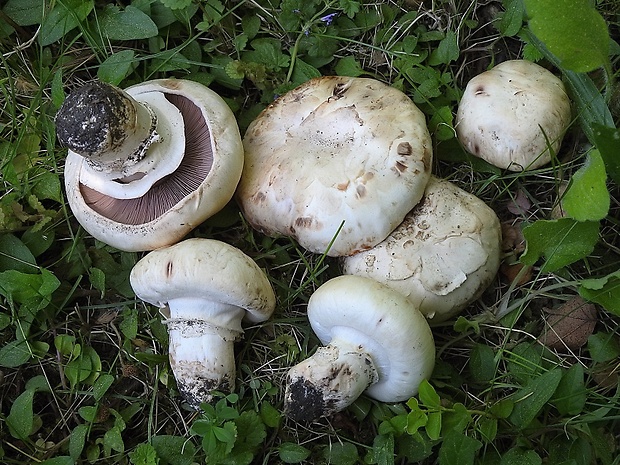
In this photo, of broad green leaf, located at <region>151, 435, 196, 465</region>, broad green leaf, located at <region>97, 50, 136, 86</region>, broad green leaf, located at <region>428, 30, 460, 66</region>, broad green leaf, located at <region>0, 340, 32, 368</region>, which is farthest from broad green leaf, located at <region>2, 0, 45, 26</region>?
broad green leaf, located at <region>151, 435, 196, 465</region>

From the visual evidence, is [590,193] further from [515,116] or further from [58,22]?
[58,22]

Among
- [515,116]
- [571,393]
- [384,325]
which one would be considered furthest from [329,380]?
[515,116]

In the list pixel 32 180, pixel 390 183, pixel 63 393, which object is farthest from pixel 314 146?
pixel 63 393

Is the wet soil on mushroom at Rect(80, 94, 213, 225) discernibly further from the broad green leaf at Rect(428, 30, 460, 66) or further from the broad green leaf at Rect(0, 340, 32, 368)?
the broad green leaf at Rect(428, 30, 460, 66)

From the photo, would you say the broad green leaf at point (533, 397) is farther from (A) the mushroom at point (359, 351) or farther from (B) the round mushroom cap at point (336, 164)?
(B) the round mushroom cap at point (336, 164)

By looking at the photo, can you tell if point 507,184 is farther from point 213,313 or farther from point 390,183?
point 213,313

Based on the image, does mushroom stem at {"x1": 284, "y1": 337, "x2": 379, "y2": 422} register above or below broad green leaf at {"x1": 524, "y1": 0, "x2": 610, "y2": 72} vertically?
below

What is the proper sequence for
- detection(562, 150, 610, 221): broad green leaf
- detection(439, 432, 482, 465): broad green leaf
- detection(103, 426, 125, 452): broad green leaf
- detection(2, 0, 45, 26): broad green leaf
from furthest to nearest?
detection(2, 0, 45, 26): broad green leaf, detection(103, 426, 125, 452): broad green leaf, detection(439, 432, 482, 465): broad green leaf, detection(562, 150, 610, 221): broad green leaf
